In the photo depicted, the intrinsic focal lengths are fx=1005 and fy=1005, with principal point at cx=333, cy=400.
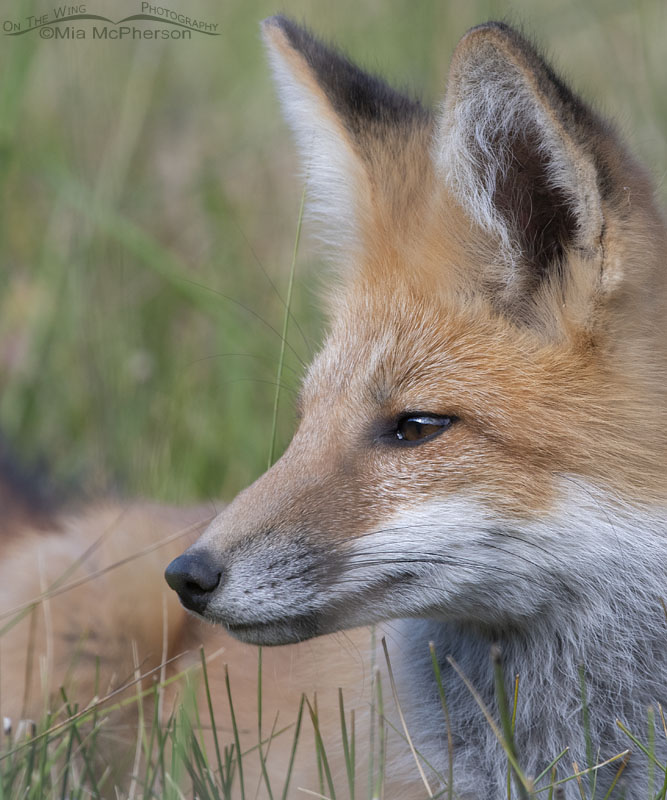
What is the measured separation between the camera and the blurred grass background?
228 inches

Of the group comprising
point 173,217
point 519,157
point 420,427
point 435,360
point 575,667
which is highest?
point 173,217

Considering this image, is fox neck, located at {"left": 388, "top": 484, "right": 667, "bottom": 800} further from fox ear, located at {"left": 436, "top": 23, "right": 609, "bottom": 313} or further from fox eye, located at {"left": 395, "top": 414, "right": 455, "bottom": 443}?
fox ear, located at {"left": 436, "top": 23, "right": 609, "bottom": 313}

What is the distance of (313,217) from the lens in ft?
13.2

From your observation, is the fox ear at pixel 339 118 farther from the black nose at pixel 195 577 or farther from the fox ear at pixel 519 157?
the black nose at pixel 195 577

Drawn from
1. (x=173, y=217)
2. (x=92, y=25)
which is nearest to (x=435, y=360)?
(x=173, y=217)

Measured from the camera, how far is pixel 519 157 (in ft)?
9.32

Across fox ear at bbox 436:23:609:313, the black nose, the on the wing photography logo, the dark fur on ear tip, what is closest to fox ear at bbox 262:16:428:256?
the dark fur on ear tip

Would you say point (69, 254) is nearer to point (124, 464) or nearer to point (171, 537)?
point (124, 464)

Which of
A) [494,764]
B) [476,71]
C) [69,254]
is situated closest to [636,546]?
[494,764]

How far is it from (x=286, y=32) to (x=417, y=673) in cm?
221

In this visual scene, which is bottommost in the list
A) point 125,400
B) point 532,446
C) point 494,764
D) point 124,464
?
point 494,764

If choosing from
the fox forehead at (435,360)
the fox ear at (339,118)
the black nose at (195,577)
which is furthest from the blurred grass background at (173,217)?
the black nose at (195,577)

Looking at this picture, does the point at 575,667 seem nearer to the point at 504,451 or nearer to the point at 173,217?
the point at 504,451

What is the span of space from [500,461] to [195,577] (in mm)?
865
